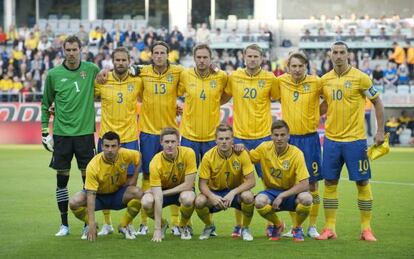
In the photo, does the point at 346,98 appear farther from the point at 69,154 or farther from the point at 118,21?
the point at 118,21

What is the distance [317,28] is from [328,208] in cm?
2427

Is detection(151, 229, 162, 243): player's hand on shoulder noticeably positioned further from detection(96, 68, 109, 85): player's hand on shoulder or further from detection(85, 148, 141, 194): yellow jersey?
detection(96, 68, 109, 85): player's hand on shoulder

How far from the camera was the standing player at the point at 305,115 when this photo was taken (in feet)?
32.9

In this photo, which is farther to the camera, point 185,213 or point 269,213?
point 185,213

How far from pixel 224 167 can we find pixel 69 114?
1.82m

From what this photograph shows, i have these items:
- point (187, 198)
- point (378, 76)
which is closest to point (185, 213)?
point (187, 198)

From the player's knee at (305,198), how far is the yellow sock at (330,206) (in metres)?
0.49

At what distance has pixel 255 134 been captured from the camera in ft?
33.7

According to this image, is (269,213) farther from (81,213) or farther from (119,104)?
(119,104)

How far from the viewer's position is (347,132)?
9828mm

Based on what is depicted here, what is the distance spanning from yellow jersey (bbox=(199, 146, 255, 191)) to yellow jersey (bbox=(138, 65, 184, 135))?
0.88 metres

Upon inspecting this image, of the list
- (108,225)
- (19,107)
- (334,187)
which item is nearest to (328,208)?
(334,187)

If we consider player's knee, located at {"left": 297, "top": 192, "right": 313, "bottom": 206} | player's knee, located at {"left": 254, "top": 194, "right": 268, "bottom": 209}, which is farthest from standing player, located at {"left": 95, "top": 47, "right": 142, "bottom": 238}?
player's knee, located at {"left": 297, "top": 192, "right": 313, "bottom": 206}

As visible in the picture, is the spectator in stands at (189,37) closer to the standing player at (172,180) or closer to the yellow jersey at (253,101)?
the yellow jersey at (253,101)
